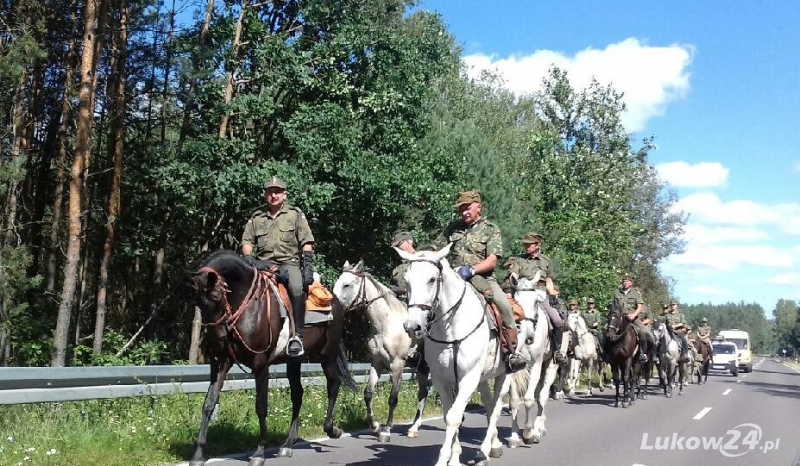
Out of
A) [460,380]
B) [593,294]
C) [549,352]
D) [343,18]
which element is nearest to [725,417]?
[549,352]

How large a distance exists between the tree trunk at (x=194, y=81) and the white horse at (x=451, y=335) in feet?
49.5

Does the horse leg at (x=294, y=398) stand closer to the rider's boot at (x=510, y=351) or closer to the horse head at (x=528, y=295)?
the rider's boot at (x=510, y=351)

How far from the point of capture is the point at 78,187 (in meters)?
18.0

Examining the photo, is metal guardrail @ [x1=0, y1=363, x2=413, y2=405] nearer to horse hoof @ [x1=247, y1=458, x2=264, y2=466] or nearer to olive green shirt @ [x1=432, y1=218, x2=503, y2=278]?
horse hoof @ [x1=247, y1=458, x2=264, y2=466]

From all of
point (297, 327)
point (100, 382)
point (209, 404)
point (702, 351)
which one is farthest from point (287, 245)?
point (702, 351)

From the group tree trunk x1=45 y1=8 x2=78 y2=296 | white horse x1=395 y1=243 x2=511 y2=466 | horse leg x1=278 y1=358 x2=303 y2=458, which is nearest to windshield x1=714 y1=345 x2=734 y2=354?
tree trunk x1=45 y1=8 x2=78 y2=296

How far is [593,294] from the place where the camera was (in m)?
35.8

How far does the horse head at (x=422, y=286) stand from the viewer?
25.4 feet

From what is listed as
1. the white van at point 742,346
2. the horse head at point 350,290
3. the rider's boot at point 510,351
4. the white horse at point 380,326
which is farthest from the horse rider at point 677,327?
the white van at point 742,346

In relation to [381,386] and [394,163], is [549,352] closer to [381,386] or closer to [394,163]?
[381,386]

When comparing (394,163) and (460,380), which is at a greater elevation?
(394,163)

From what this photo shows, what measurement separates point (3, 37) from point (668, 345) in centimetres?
2044

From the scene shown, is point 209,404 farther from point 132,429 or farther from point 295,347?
point 132,429

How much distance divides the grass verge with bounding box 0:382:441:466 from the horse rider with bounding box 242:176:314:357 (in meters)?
1.78
